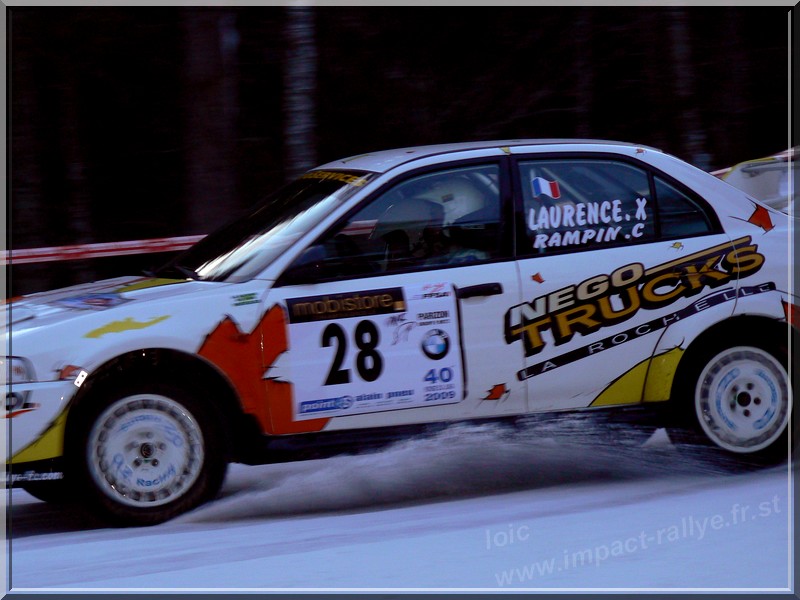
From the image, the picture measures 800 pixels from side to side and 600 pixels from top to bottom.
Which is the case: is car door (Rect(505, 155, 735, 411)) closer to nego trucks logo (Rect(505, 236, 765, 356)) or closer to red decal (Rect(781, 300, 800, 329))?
nego trucks logo (Rect(505, 236, 765, 356))

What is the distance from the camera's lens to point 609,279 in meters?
5.23

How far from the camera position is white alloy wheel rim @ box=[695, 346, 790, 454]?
538 centimetres

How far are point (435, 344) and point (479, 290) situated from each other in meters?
0.34

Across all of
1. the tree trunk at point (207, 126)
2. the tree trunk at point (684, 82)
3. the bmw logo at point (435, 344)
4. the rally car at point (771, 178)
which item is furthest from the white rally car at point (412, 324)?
the tree trunk at point (684, 82)

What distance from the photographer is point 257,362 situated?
15.9 ft

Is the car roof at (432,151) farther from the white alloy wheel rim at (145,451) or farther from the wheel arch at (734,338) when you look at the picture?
the white alloy wheel rim at (145,451)

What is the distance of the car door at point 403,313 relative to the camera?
488cm

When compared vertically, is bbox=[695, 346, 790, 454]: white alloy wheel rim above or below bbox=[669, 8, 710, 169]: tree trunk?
below

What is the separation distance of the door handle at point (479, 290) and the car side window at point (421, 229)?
0.14 m

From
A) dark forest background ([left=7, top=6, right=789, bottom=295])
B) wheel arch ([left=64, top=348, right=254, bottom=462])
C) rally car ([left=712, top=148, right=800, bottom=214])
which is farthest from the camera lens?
dark forest background ([left=7, top=6, right=789, bottom=295])

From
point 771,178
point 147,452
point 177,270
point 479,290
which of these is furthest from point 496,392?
point 771,178

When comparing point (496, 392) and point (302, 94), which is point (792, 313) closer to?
point (496, 392)

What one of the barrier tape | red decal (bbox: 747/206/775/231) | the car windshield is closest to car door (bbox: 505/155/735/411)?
red decal (bbox: 747/206/775/231)

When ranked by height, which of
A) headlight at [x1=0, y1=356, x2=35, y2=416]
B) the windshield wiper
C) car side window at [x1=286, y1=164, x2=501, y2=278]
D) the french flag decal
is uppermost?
the french flag decal
